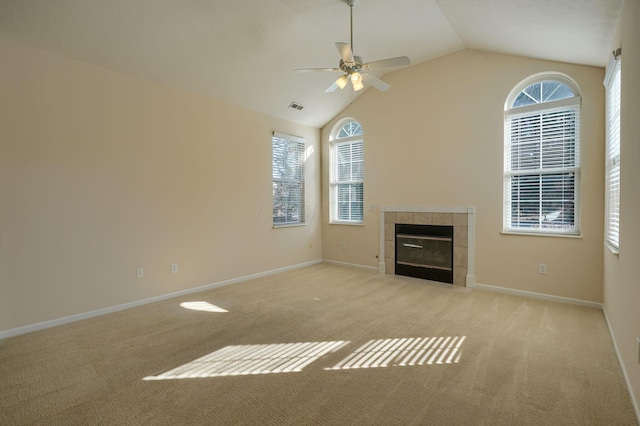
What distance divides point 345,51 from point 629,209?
2.43 m

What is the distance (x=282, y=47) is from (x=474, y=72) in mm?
2711

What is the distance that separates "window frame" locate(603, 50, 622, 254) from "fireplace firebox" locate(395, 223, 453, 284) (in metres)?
1.86

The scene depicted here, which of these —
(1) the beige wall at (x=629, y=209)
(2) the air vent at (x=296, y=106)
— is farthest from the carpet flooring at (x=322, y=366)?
(2) the air vent at (x=296, y=106)

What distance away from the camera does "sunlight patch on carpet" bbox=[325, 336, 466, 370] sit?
2.46 m

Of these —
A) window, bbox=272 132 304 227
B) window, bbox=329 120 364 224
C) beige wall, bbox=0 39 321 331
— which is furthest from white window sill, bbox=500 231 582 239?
beige wall, bbox=0 39 321 331

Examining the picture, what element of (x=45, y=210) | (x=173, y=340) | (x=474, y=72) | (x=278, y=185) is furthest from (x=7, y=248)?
(x=474, y=72)

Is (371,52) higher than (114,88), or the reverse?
(371,52)

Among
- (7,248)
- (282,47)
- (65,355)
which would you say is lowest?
(65,355)

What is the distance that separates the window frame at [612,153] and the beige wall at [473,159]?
269 mm

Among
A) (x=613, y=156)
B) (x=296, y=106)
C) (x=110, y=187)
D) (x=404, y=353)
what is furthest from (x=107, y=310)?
(x=613, y=156)

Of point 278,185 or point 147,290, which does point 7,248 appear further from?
point 278,185

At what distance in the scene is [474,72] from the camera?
14.6 feet

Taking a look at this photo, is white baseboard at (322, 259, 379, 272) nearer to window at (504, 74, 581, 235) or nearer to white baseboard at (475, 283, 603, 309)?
white baseboard at (475, 283, 603, 309)

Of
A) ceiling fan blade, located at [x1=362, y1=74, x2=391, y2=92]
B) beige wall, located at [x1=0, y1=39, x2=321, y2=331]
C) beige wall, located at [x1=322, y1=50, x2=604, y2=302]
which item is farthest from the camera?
beige wall, located at [x1=322, y1=50, x2=604, y2=302]
